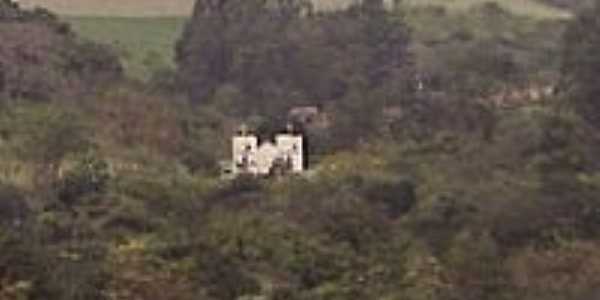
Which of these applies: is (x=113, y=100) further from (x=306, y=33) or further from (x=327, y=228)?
(x=327, y=228)

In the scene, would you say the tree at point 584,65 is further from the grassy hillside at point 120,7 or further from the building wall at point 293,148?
the grassy hillside at point 120,7

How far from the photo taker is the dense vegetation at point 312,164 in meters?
29.2

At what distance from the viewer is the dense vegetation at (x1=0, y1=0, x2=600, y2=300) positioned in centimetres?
2920

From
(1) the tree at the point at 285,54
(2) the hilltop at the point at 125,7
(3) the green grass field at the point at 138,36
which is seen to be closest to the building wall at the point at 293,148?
(1) the tree at the point at 285,54

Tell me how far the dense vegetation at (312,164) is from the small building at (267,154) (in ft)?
2.17

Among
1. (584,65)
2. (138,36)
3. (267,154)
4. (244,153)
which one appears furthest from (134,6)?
(584,65)

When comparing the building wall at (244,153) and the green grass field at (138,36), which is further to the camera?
the green grass field at (138,36)

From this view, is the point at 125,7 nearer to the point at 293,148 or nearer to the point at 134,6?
the point at 134,6

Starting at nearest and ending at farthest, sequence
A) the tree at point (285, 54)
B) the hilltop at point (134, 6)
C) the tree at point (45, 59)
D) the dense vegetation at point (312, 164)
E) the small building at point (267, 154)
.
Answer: the dense vegetation at point (312, 164), the small building at point (267, 154), the tree at point (45, 59), the tree at point (285, 54), the hilltop at point (134, 6)

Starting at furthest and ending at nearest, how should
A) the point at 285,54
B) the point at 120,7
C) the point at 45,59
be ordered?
the point at 120,7, the point at 285,54, the point at 45,59

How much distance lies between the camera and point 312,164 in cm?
4403

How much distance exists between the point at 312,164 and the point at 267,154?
43.1 inches

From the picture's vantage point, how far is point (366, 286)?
29078mm

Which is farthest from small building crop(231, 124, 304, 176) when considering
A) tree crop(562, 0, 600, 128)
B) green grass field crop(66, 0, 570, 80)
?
green grass field crop(66, 0, 570, 80)
